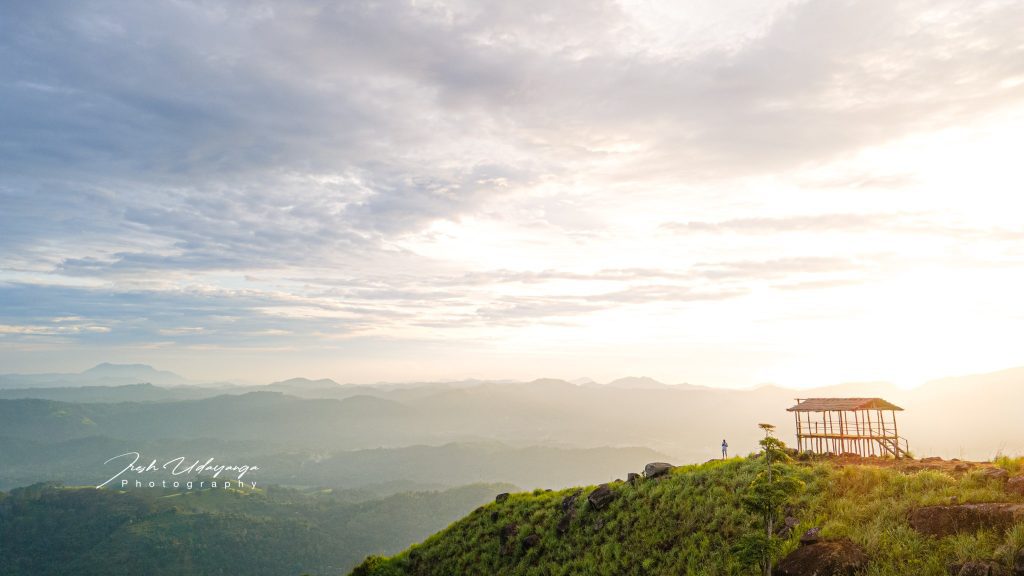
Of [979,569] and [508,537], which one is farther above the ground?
[979,569]

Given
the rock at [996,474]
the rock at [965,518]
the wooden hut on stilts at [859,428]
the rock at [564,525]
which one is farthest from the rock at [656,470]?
the rock at [965,518]

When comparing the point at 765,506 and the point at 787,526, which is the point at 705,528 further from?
the point at 765,506

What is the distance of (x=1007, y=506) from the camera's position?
707 inches

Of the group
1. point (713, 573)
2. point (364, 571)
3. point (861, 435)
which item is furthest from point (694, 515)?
point (364, 571)

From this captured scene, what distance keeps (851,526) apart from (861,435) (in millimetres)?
19902

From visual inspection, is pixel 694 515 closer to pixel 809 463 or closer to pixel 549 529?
pixel 809 463

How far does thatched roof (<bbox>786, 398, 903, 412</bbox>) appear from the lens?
116 ft

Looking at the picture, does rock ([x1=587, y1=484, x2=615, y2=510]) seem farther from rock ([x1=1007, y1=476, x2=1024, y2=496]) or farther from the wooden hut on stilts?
rock ([x1=1007, y1=476, x2=1024, y2=496])

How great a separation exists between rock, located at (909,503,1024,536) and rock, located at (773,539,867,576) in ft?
9.31

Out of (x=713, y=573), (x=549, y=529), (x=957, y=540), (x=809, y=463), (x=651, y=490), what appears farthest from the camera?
(x=549, y=529)

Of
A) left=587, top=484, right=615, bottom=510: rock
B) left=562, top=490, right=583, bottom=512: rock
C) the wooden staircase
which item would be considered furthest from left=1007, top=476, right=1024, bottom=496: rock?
left=562, top=490, right=583, bottom=512: rock

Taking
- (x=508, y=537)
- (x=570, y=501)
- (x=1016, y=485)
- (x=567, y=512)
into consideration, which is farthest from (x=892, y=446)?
(x=508, y=537)

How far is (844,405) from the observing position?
3641 centimetres

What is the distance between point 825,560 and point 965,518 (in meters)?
5.24
